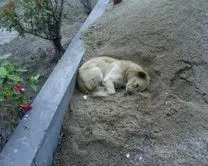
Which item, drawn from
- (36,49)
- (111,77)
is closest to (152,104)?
(111,77)

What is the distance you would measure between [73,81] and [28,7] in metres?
1.30

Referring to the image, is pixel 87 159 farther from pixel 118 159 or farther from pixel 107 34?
pixel 107 34

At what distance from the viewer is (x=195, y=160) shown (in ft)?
12.4

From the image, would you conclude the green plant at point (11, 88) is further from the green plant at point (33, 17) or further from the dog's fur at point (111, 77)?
the green plant at point (33, 17)

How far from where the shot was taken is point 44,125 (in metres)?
3.87

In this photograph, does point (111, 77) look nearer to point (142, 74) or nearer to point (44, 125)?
point (142, 74)

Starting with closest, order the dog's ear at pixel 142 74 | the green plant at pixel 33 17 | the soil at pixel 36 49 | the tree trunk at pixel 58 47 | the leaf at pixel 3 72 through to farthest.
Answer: the leaf at pixel 3 72
the dog's ear at pixel 142 74
the green plant at pixel 33 17
the soil at pixel 36 49
the tree trunk at pixel 58 47

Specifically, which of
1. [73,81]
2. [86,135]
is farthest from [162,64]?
[86,135]

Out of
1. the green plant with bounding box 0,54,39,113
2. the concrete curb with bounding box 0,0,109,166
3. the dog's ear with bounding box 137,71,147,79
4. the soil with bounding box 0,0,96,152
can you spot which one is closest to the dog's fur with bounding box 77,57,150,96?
the dog's ear with bounding box 137,71,147,79

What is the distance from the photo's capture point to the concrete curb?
354cm

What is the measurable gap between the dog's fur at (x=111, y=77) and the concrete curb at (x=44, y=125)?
0.13 m

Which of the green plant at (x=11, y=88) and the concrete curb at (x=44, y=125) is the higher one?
the green plant at (x=11, y=88)

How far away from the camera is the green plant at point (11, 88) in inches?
140

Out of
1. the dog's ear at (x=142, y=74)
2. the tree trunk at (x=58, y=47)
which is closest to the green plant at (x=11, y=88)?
the dog's ear at (x=142, y=74)
